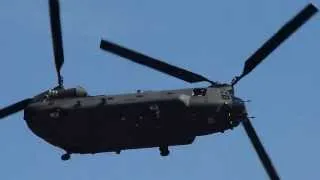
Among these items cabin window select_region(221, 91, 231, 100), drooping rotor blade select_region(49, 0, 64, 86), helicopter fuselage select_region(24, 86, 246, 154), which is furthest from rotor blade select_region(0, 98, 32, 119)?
cabin window select_region(221, 91, 231, 100)

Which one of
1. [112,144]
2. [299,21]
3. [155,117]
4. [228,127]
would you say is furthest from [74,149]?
[299,21]

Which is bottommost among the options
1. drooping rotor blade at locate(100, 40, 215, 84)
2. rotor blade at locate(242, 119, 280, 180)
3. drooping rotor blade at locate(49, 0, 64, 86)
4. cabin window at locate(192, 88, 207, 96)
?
rotor blade at locate(242, 119, 280, 180)

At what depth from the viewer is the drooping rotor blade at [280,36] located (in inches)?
1957

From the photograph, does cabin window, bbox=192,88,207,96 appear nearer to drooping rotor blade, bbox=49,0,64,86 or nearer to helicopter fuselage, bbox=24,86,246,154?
helicopter fuselage, bbox=24,86,246,154

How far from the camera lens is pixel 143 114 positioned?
2019 inches

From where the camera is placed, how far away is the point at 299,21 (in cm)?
5012

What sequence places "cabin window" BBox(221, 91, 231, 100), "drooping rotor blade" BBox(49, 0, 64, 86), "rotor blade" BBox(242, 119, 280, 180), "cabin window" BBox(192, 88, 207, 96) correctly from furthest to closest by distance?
"drooping rotor blade" BBox(49, 0, 64, 86), "rotor blade" BBox(242, 119, 280, 180), "cabin window" BBox(192, 88, 207, 96), "cabin window" BBox(221, 91, 231, 100)

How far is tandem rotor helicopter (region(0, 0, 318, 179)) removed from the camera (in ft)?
168

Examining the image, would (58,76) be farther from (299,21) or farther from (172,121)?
(299,21)

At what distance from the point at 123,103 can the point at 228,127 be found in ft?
20.6

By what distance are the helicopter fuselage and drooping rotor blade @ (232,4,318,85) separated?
221 centimetres

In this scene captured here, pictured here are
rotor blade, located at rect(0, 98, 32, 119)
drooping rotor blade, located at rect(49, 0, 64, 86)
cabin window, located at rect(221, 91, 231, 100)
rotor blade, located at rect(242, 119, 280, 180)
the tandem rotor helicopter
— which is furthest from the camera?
rotor blade, located at rect(0, 98, 32, 119)

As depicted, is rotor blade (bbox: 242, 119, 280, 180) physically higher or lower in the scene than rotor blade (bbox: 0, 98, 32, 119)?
lower

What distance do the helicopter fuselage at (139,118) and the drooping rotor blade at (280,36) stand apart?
7.24 ft
